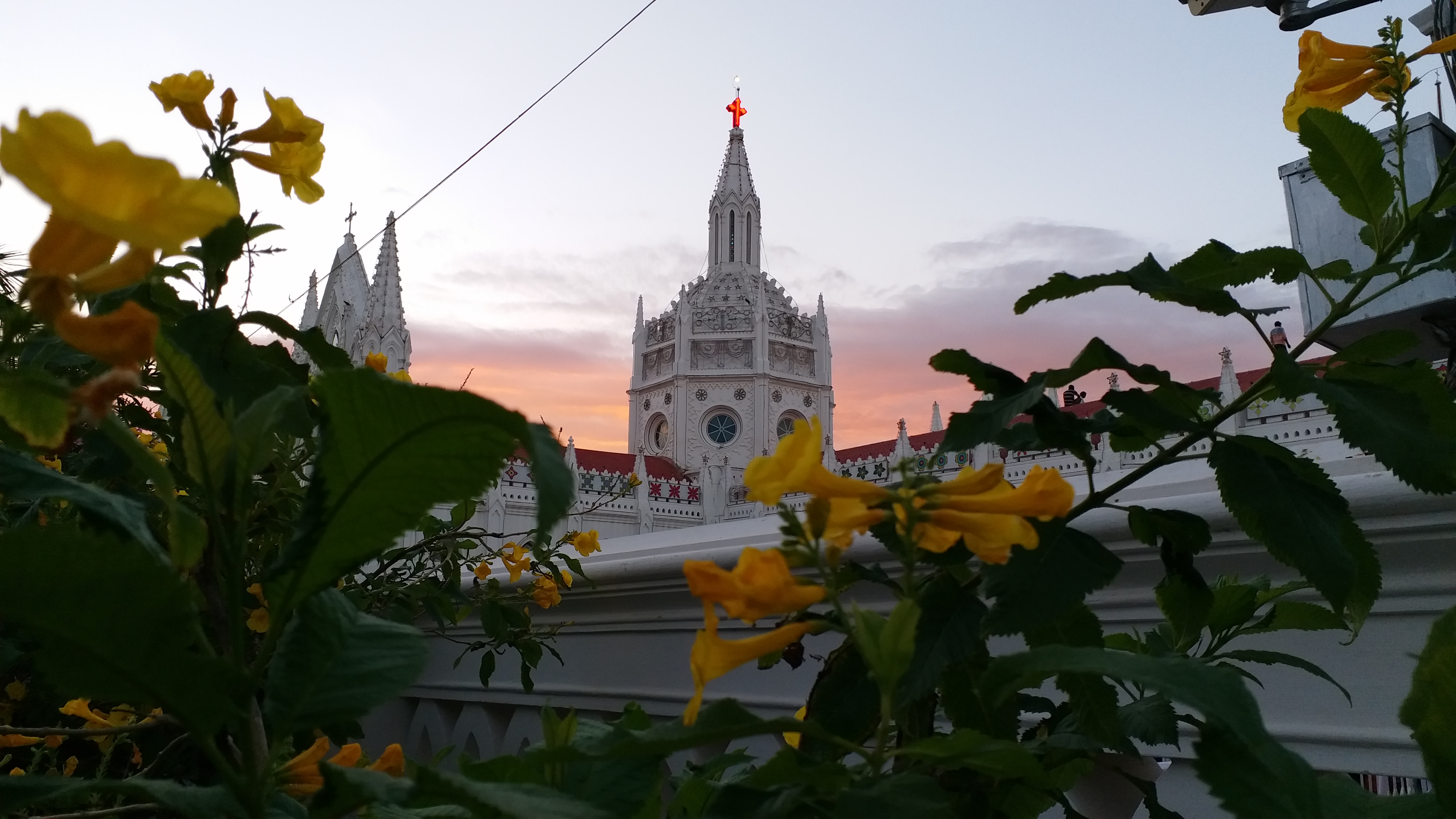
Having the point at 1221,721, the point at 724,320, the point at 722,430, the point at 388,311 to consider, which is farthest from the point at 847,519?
the point at 724,320

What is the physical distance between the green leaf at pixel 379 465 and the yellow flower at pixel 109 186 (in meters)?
0.06

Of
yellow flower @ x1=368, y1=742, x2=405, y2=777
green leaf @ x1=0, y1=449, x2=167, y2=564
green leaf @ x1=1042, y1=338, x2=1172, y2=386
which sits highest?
green leaf @ x1=1042, y1=338, x2=1172, y2=386

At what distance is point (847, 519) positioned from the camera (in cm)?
37

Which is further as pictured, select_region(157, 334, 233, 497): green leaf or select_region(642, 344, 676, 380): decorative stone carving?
select_region(642, 344, 676, 380): decorative stone carving

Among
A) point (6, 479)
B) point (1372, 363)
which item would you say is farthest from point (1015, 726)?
point (6, 479)

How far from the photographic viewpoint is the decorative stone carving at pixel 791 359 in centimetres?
3656

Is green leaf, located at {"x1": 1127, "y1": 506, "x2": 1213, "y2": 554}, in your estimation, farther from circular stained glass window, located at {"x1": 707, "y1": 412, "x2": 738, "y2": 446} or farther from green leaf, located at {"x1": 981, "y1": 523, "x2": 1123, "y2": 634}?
circular stained glass window, located at {"x1": 707, "y1": 412, "x2": 738, "y2": 446}

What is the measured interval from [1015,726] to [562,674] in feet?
4.01

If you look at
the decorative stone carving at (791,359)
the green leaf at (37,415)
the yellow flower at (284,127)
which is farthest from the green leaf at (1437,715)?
the decorative stone carving at (791,359)

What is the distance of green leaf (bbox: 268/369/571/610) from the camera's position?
27cm

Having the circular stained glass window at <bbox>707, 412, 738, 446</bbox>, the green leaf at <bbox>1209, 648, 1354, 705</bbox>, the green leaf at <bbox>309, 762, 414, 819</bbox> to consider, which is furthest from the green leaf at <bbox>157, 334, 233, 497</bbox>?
the circular stained glass window at <bbox>707, 412, 738, 446</bbox>

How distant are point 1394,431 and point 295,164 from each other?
582 millimetres

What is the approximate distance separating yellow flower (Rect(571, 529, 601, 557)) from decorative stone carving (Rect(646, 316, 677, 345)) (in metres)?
35.1

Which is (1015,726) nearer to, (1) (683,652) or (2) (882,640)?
(2) (882,640)
